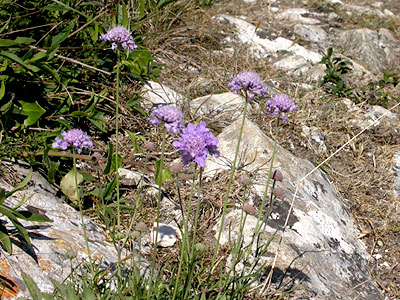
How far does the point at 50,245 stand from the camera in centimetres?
181

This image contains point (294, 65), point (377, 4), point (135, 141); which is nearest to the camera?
point (135, 141)

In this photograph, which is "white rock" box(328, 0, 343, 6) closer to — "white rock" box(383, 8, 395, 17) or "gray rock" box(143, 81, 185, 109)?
"white rock" box(383, 8, 395, 17)

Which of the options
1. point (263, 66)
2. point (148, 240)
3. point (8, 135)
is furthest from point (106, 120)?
point (263, 66)

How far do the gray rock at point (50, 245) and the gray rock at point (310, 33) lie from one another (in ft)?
12.1

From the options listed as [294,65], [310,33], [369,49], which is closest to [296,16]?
[310,33]

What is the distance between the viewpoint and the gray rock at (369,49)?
493cm

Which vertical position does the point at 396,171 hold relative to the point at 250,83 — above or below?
below

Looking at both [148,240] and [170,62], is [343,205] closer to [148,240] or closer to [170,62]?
[148,240]

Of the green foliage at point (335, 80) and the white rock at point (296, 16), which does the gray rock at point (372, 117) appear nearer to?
the green foliage at point (335, 80)

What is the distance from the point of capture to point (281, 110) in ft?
5.40

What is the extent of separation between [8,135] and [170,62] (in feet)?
5.93

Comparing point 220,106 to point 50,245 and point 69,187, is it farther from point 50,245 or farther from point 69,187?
point 50,245

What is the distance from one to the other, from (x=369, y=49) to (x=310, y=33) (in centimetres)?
66

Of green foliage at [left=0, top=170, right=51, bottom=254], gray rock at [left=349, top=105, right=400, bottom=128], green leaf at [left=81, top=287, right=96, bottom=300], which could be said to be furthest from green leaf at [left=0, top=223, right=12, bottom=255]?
gray rock at [left=349, top=105, right=400, bottom=128]
